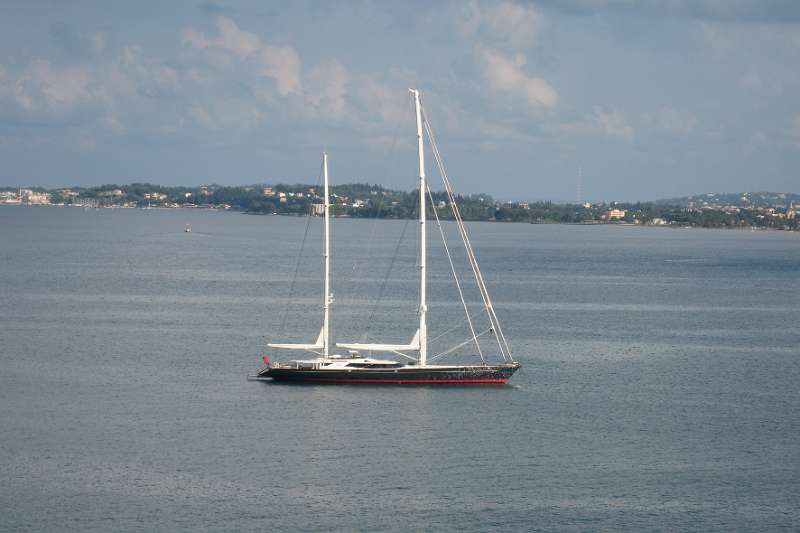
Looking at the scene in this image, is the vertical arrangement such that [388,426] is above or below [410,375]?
below

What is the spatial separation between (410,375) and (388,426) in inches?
311

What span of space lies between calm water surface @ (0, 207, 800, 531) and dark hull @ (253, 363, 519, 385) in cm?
69

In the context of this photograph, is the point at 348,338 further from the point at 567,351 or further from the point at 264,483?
the point at 264,483

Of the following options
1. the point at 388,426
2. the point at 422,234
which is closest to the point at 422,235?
A: the point at 422,234

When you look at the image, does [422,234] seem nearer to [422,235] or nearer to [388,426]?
[422,235]

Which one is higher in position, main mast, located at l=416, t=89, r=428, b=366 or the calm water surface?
main mast, located at l=416, t=89, r=428, b=366

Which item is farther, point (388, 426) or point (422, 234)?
point (422, 234)

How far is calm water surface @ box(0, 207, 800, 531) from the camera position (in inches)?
1647

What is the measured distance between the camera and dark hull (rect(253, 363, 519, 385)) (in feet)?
197

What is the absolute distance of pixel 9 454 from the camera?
1854 inches

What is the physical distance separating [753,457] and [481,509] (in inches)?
527

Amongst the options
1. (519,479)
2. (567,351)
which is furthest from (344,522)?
(567,351)

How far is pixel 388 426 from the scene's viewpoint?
52.4 meters

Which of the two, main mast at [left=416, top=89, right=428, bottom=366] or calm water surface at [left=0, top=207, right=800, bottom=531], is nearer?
calm water surface at [left=0, top=207, right=800, bottom=531]
